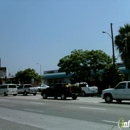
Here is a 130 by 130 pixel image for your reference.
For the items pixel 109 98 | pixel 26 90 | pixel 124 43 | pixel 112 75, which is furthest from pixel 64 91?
pixel 26 90

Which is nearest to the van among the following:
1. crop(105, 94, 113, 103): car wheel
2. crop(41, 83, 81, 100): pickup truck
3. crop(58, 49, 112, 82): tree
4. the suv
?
the suv

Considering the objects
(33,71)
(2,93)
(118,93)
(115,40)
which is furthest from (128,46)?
(33,71)

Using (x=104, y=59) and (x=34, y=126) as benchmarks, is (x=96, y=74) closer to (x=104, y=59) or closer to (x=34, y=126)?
(x=104, y=59)

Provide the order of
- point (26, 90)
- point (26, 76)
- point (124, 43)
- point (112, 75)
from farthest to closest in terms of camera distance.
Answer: point (26, 76), point (26, 90), point (112, 75), point (124, 43)

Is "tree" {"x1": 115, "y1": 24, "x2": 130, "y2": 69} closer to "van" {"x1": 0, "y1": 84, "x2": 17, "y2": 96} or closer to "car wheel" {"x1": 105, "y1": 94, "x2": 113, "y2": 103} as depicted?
"car wheel" {"x1": 105, "y1": 94, "x2": 113, "y2": 103}

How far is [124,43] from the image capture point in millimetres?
33281

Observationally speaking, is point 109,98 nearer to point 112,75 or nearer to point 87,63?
point 112,75

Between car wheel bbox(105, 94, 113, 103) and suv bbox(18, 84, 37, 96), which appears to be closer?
car wheel bbox(105, 94, 113, 103)

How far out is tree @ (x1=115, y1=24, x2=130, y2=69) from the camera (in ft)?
106

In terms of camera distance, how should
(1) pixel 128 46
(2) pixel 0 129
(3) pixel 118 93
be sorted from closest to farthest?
(2) pixel 0 129
(3) pixel 118 93
(1) pixel 128 46

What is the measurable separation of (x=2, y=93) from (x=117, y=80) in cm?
1885

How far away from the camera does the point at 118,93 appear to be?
2167 cm

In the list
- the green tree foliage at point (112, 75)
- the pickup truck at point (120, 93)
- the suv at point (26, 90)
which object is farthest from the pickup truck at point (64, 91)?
the suv at point (26, 90)

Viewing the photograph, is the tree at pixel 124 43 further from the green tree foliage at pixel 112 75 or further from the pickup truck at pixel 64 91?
the pickup truck at pixel 64 91
